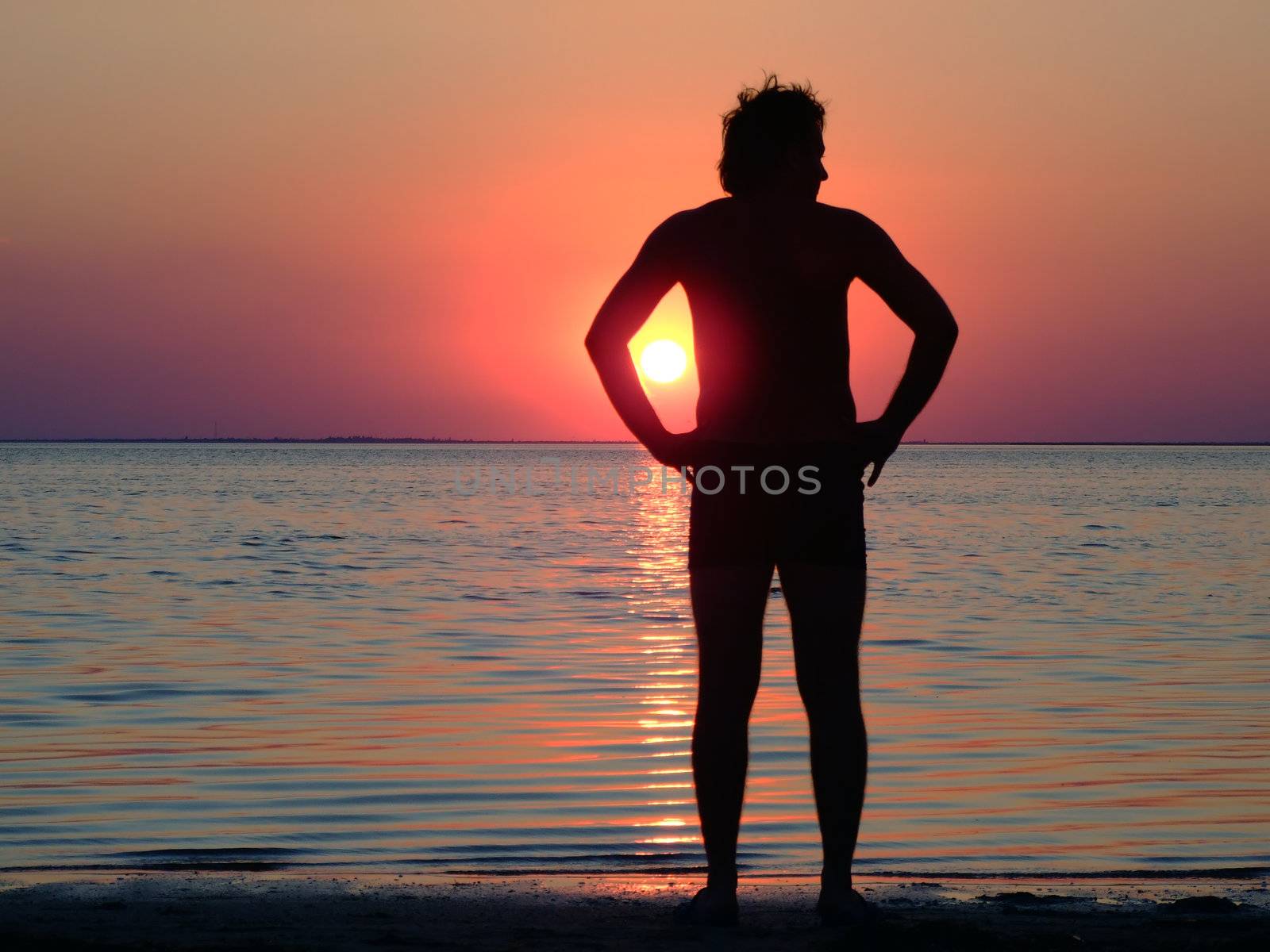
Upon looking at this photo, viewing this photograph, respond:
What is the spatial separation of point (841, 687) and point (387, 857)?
8.08 feet

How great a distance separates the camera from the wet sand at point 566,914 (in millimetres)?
3568

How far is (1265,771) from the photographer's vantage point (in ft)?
24.3

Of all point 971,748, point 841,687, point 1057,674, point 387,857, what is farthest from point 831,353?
point 1057,674

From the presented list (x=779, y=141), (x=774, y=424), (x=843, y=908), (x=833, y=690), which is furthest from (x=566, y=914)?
(x=779, y=141)

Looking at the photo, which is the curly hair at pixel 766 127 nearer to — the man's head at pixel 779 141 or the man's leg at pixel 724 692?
the man's head at pixel 779 141

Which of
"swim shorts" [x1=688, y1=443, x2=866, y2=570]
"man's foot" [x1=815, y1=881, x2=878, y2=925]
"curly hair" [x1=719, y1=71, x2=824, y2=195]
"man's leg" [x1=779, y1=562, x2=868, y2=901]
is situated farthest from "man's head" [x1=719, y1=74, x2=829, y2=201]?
"man's foot" [x1=815, y1=881, x2=878, y2=925]

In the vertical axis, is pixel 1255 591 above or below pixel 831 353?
below

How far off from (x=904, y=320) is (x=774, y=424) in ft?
1.40

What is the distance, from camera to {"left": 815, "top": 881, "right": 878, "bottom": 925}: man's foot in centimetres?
378

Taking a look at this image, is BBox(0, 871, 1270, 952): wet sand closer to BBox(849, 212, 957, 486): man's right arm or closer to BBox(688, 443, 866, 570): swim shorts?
BBox(688, 443, 866, 570): swim shorts

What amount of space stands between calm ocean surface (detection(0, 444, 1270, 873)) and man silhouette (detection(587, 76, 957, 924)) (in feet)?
5.31

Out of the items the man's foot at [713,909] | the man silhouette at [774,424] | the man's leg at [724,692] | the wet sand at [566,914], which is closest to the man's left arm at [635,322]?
the man silhouette at [774,424]

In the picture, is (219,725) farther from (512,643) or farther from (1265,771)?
(1265,771)

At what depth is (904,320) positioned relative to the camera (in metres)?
3.74
